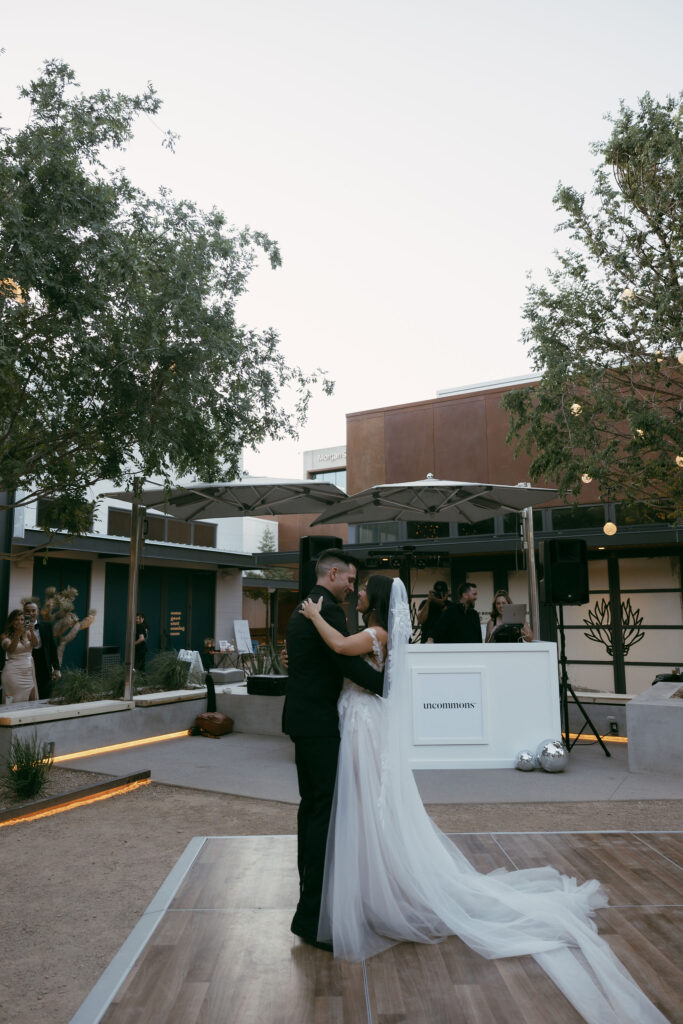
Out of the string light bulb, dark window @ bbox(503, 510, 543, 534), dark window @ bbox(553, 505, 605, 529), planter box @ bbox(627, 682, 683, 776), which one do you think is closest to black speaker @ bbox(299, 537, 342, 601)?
planter box @ bbox(627, 682, 683, 776)

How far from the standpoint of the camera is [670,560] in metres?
13.0

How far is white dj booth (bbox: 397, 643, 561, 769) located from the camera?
23.6ft

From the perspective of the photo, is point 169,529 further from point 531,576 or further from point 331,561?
point 331,561

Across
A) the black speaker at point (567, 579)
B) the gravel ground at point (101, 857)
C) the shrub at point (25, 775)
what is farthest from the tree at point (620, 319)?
the shrub at point (25, 775)

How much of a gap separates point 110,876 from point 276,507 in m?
6.07

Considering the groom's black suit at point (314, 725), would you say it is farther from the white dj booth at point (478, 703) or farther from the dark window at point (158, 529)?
the dark window at point (158, 529)

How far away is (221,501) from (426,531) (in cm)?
540

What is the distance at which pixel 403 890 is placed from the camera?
10.5 ft

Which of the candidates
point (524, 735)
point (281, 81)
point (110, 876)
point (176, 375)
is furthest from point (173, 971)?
point (281, 81)

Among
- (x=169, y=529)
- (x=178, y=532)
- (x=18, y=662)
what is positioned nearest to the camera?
(x=18, y=662)

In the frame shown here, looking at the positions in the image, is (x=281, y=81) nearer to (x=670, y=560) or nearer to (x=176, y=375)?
(x=176, y=375)

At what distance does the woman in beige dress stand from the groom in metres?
6.55

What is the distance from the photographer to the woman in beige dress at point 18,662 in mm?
8617

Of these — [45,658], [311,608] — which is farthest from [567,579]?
[45,658]
